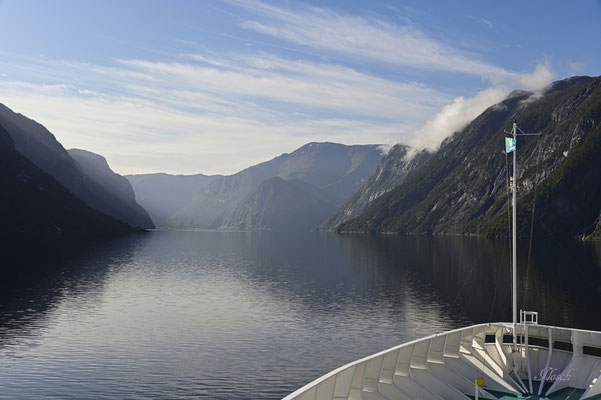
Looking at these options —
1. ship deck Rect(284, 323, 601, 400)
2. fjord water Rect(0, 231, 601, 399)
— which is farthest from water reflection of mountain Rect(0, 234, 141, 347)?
ship deck Rect(284, 323, 601, 400)

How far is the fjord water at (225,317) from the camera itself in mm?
40031

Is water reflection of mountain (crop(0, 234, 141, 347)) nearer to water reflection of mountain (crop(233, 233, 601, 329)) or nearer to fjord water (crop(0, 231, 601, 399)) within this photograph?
fjord water (crop(0, 231, 601, 399))

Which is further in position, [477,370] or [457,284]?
[457,284]

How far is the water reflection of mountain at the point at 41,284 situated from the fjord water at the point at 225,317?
10.1 inches

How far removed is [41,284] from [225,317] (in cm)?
4097

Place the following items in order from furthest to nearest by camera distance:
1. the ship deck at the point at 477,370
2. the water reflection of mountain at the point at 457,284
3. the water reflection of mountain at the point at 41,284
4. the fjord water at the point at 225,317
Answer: the water reflection of mountain at the point at 457,284
the water reflection of mountain at the point at 41,284
the fjord water at the point at 225,317
the ship deck at the point at 477,370

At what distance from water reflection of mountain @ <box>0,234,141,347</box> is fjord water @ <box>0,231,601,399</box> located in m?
0.26

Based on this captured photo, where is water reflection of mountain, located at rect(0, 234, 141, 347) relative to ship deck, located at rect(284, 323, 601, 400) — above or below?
below

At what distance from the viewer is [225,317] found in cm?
6638

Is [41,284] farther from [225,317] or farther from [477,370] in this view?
[477,370]

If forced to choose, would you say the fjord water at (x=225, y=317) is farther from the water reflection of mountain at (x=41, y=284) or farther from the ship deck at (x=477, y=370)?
the ship deck at (x=477, y=370)

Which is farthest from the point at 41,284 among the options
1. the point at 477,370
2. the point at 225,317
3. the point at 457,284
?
the point at 477,370

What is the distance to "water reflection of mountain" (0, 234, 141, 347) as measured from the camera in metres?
58.9

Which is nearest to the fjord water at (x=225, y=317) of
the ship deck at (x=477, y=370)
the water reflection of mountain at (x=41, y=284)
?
the water reflection of mountain at (x=41, y=284)
